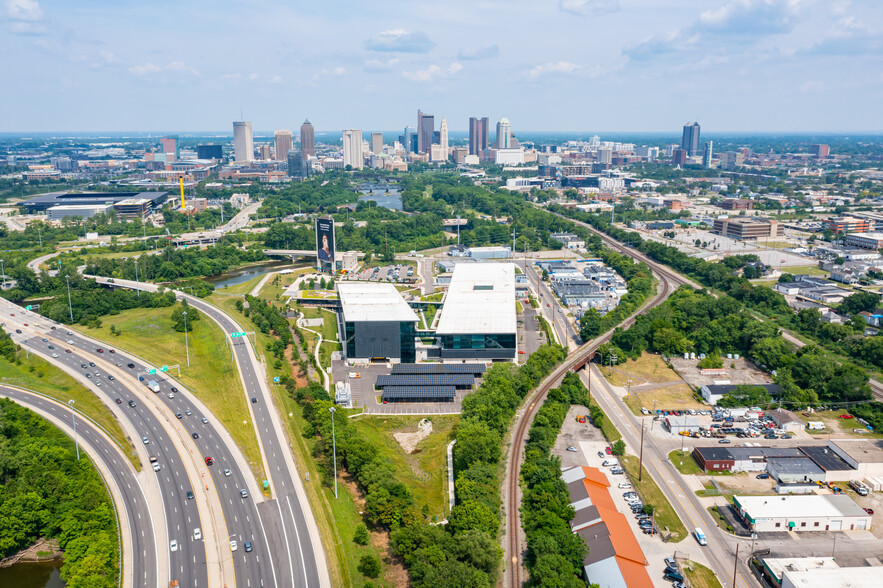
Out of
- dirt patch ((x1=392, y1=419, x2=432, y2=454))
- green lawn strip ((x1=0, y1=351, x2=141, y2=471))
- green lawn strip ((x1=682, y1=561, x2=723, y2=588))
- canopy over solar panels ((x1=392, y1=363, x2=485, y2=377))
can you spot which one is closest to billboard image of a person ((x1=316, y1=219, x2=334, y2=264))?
canopy over solar panels ((x1=392, y1=363, x2=485, y2=377))

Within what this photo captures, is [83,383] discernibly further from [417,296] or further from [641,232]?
[641,232]

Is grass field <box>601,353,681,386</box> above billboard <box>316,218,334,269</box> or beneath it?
beneath

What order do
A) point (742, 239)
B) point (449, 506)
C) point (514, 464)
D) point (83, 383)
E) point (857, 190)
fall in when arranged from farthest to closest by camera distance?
point (857, 190) → point (742, 239) → point (83, 383) → point (514, 464) → point (449, 506)

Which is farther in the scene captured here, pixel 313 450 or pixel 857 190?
pixel 857 190

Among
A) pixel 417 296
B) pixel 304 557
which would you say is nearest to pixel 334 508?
pixel 304 557

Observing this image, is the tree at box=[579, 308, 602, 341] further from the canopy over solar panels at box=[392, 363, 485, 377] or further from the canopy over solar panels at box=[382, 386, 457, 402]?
the canopy over solar panels at box=[382, 386, 457, 402]

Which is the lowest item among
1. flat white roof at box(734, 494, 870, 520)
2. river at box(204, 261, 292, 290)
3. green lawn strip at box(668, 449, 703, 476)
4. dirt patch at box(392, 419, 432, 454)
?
green lawn strip at box(668, 449, 703, 476)
